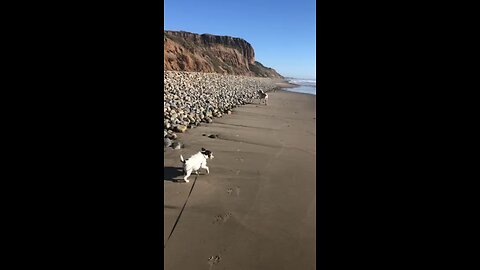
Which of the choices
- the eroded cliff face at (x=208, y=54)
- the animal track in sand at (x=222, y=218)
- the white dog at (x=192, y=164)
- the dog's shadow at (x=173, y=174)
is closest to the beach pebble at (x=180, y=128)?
the dog's shadow at (x=173, y=174)

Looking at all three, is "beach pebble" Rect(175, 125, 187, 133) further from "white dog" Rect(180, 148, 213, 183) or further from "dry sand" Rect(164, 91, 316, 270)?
"white dog" Rect(180, 148, 213, 183)

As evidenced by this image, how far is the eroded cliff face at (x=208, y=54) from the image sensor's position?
36.4m

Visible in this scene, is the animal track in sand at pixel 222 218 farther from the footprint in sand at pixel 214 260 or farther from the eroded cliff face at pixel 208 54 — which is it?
the eroded cliff face at pixel 208 54

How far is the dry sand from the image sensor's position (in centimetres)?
244

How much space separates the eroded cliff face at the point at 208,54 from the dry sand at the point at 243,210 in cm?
2862

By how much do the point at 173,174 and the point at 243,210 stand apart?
1324mm

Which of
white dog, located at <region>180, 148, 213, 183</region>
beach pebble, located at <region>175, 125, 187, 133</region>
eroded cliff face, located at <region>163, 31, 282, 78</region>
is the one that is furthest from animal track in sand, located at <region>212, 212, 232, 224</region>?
eroded cliff face, located at <region>163, 31, 282, 78</region>

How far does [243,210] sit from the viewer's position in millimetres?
3219

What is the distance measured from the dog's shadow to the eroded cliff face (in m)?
29.1
